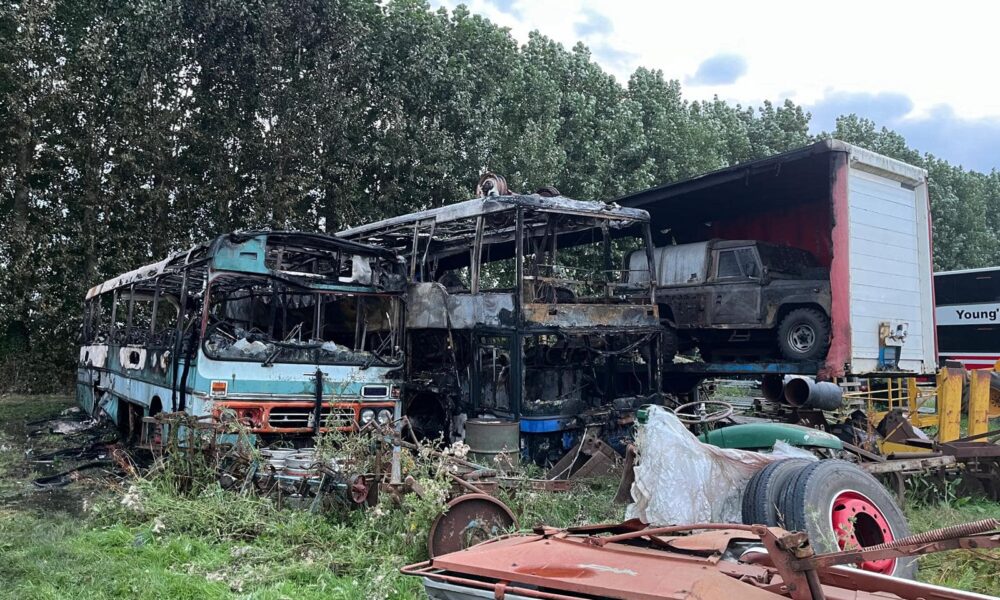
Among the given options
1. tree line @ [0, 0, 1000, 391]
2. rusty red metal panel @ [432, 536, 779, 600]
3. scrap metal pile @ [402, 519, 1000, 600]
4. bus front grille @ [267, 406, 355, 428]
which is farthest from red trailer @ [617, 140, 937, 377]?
tree line @ [0, 0, 1000, 391]

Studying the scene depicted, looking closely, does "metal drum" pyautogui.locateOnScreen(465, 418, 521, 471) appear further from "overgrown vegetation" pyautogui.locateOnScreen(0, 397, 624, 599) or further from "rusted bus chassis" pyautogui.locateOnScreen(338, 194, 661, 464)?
"overgrown vegetation" pyautogui.locateOnScreen(0, 397, 624, 599)

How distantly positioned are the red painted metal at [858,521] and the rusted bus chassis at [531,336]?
3.87m

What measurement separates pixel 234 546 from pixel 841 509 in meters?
4.22

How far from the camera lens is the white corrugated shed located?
357 inches

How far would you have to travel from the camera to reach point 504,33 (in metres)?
19.7

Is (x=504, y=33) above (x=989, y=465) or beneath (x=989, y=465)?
above

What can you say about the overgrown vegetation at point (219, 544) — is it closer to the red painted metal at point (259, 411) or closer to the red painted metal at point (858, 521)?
the red painted metal at point (259, 411)

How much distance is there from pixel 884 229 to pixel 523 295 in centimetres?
542

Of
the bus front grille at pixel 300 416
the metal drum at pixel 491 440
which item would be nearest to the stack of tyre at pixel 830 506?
the metal drum at pixel 491 440

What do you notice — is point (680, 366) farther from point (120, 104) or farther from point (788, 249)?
point (120, 104)

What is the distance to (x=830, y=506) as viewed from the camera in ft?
→ 13.6

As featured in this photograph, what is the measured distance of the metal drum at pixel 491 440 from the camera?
7285 millimetres

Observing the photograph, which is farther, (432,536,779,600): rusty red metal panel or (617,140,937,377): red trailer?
(617,140,937,377): red trailer

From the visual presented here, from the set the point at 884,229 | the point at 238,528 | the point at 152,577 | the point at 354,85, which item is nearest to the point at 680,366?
the point at 884,229
